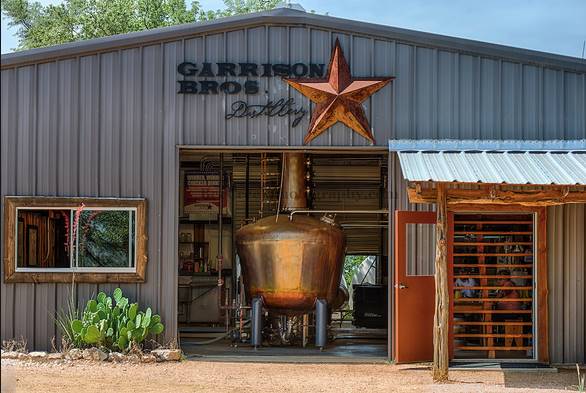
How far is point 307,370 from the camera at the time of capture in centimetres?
1166

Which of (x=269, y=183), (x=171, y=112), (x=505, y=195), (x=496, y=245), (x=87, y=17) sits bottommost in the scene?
(x=496, y=245)

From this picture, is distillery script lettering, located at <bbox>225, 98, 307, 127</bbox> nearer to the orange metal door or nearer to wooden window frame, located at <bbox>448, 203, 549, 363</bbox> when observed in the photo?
the orange metal door

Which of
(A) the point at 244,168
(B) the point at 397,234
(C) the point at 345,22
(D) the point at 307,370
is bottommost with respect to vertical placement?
(D) the point at 307,370

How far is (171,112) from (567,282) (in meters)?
6.10

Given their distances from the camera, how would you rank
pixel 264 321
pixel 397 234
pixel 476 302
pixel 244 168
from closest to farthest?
pixel 397 234 < pixel 476 302 < pixel 264 321 < pixel 244 168

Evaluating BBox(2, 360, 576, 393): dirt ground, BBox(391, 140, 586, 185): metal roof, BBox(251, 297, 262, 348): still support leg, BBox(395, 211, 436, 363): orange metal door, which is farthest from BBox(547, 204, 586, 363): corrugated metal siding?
BBox(251, 297, 262, 348): still support leg

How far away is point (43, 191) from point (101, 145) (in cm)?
104

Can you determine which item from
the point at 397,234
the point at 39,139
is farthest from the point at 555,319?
the point at 39,139

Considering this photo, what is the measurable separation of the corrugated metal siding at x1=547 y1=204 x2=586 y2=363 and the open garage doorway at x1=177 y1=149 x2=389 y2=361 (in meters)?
2.49

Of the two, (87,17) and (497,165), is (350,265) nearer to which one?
(87,17)

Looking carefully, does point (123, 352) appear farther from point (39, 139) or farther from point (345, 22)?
point (345, 22)

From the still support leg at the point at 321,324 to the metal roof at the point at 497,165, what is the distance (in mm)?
3089

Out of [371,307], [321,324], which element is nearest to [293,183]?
[321,324]

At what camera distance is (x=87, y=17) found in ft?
109
